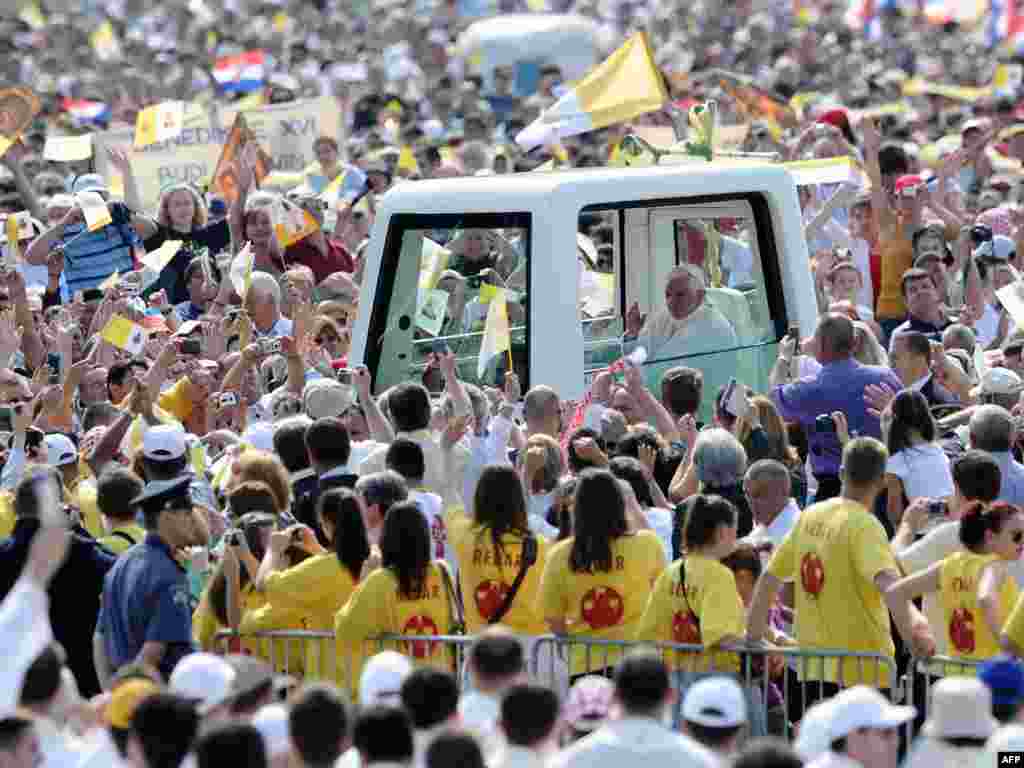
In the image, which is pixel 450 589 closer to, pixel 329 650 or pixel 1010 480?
pixel 329 650

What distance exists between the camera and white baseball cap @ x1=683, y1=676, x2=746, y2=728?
6340 mm

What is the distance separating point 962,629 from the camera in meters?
7.75

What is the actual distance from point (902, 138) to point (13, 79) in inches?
575

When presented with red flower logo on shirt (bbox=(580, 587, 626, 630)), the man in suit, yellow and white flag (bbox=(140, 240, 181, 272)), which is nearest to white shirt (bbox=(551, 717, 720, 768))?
red flower logo on shirt (bbox=(580, 587, 626, 630))

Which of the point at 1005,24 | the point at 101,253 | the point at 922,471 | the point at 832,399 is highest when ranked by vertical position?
the point at 1005,24

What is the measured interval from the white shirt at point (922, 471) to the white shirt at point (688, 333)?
63.9 inches

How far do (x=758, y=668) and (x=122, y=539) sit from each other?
7.51 ft

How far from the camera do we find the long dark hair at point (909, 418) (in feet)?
29.4

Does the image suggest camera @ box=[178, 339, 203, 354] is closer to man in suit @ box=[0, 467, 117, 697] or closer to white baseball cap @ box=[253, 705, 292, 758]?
man in suit @ box=[0, 467, 117, 697]

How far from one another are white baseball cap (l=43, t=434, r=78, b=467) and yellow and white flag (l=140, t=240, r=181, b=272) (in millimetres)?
3325

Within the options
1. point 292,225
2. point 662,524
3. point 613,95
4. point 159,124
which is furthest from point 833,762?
point 159,124

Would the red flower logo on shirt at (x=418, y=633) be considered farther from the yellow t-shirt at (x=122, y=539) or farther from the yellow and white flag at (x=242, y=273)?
the yellow and white flag at (x=242, y=273)

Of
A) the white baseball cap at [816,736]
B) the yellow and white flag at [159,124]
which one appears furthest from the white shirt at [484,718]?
the yellow and white flag at [159,124]

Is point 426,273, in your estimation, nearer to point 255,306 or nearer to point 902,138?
point 255,306
